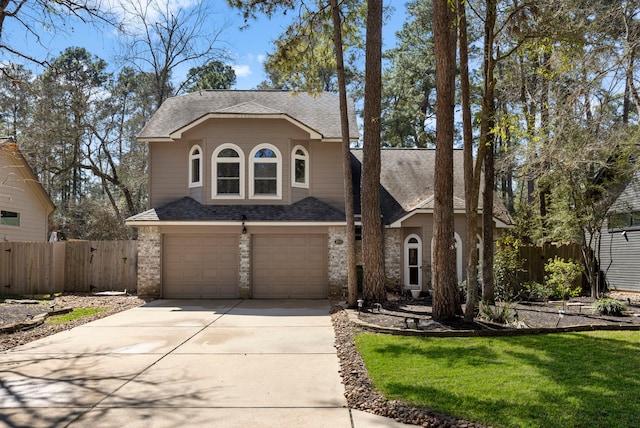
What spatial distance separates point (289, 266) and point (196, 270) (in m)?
2.86

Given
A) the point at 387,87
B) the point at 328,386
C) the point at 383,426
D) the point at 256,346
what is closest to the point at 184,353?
the point at 256,346

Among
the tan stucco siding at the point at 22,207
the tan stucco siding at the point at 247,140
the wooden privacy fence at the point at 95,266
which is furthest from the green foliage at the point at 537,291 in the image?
the tan stucco siding at the point at 22,207

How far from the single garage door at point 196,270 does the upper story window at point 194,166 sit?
1908 millimetres

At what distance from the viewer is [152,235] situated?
15648mm

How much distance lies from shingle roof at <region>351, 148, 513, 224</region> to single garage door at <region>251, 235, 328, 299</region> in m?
2.04

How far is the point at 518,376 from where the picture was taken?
6.10 meters

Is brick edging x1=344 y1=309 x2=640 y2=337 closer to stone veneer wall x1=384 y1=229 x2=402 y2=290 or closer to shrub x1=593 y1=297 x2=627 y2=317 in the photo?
shrub x1=593 y1=297 x2=627 y2=317

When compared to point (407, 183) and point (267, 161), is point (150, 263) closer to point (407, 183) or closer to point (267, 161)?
point (267, 161)

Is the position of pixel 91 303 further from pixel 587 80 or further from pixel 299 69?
pixel 587 80

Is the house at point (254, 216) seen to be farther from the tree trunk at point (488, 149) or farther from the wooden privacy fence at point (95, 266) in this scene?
the tree trunk at point (488, 149)

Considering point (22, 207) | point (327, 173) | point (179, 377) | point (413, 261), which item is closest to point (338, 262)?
Answer: point (413, 261)

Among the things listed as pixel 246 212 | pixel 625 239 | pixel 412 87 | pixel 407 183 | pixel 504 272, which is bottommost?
pixel 504 272

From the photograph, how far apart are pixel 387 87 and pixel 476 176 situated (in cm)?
2128

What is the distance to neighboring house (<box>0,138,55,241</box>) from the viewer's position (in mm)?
19781
